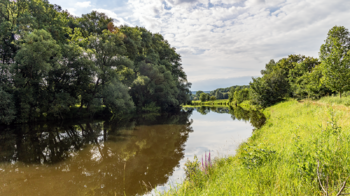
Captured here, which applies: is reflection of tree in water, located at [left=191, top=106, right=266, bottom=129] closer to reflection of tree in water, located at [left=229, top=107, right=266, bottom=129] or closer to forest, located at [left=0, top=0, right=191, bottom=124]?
reflection of tree in water, located at [left=229, top=107, right=266, bottom=129]

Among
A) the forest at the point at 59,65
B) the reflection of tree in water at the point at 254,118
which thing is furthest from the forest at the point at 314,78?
the forest at the point at 59,65

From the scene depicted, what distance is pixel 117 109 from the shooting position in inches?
989

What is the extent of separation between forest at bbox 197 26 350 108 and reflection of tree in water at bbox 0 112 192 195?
16507 mm

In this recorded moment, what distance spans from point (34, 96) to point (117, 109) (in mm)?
9610

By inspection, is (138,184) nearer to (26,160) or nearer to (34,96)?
(26,160)

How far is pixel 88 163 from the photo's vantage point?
8.56 m

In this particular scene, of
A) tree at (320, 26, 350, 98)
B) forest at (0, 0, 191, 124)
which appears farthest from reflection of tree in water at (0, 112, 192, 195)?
tree at (320, 26, 350, 98)

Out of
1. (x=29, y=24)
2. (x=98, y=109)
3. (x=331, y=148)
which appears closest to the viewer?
(x=331, y=148)

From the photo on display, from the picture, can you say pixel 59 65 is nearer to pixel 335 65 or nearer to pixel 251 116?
pixel 251 116

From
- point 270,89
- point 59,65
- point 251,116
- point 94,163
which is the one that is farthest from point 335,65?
point 59,65

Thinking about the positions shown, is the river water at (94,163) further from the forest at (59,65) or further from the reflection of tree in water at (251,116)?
the reflection of tree in water at (251,116)

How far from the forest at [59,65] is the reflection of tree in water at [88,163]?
24.5 ft

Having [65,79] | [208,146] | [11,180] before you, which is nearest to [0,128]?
[65,79]

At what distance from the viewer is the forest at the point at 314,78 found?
16656mm
